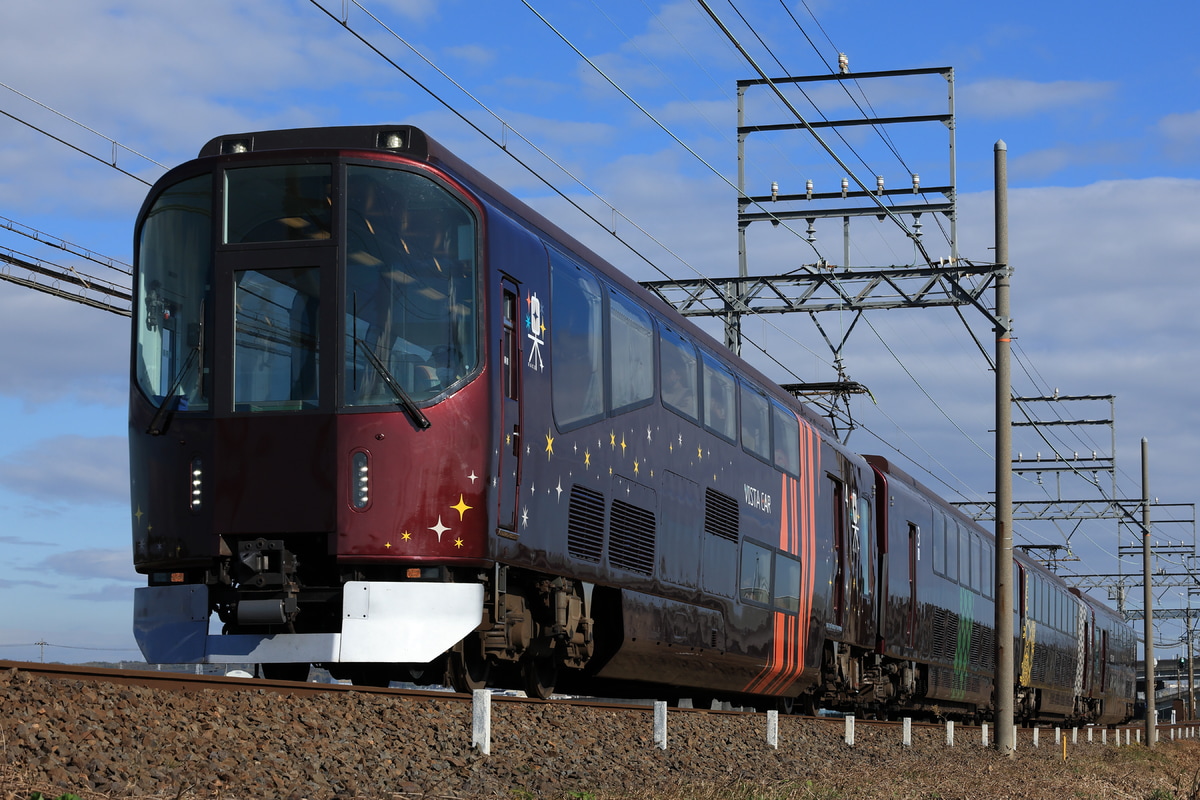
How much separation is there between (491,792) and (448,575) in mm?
2393

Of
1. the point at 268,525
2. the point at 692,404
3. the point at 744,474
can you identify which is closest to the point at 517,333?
the point at 268,525

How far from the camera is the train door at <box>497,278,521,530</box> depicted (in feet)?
31.9

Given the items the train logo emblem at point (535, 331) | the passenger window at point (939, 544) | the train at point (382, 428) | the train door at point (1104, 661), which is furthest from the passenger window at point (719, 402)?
the train door at point (1104, 661)

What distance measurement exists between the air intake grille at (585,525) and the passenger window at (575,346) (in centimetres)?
58

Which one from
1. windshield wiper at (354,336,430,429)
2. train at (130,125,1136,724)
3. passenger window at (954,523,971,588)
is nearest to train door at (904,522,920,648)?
passenger window at (954,523,971,588)

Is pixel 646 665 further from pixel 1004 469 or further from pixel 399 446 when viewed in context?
pixel 1004 469

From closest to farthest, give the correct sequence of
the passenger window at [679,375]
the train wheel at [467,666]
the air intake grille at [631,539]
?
the train wheel at [467,666] → the air intake grille at [631,539] → the passenger window at [679,375]

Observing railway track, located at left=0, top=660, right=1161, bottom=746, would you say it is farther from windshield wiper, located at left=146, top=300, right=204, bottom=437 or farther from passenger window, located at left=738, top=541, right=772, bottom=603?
passenger window, located at left=738, top=541, right=772, bottom=603

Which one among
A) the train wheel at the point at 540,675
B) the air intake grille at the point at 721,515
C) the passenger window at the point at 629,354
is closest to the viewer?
the train wheel at the point at 540,675

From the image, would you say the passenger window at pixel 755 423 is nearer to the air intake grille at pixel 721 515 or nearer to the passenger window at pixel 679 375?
the air intake grille at pixel 721 515

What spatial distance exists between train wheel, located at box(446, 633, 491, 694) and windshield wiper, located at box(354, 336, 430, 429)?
5.55ft

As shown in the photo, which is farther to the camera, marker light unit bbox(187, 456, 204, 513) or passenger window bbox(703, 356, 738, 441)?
passenger window bbox(703, 356, 738, 441)

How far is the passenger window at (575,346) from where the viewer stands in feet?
35.3

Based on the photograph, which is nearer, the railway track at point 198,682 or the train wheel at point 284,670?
the railway track at point 198,682
